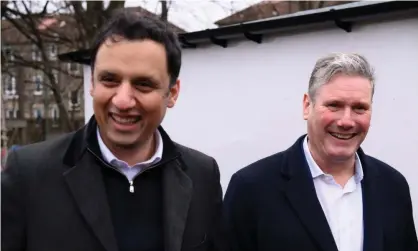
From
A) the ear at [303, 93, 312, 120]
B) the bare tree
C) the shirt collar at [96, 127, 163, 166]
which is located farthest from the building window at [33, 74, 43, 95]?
the shirt collar at [96, 127, 163, 166]

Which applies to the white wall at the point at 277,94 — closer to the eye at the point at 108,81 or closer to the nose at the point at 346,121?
the nose at the point at 346,121

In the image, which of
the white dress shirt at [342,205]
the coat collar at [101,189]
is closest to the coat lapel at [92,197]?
the coat collar at [101,189]

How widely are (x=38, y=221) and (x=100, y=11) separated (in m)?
13.9

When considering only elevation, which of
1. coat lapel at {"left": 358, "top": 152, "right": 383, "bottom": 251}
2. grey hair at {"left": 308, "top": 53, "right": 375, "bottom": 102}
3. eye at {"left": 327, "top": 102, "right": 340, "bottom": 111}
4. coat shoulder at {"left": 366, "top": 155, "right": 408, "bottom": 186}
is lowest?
coat lapel at {"left": 358, "top": 152, "right": 383, "bottom": 251}

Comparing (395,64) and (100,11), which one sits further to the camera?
(100,11)

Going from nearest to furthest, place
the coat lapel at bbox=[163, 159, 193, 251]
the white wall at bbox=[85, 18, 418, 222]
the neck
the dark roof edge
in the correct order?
the coat lapel at bbox=[163, 159, 193, 251] → the neck → the dark roof edge → the white wall at bbox=[85, 18, 418, 222]

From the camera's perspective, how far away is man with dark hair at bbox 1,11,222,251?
1754 millimetres

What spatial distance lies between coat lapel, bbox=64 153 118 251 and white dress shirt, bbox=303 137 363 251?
112cm

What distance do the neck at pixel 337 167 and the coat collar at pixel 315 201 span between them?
0.22 feet

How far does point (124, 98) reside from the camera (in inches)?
68.9

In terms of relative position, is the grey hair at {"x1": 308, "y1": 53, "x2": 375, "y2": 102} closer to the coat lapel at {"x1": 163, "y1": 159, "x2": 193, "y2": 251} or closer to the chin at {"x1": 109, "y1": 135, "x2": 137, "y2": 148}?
the coat lapel at {"x1": 163, "y1": 159, "x2": 193, "y2": 251}

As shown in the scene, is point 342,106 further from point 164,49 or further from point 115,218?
point 115,218

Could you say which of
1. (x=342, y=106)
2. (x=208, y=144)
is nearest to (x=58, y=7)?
(x=208, y=144)

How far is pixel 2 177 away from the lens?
5.89 feet
